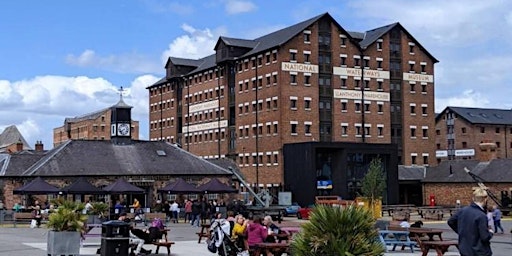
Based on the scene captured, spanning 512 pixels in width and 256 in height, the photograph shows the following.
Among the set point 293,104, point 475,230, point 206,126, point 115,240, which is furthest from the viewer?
point 206,126

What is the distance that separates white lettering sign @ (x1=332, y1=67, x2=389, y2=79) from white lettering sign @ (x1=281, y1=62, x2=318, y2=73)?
2.54 metres

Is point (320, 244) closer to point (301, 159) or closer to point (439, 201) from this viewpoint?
point (301, 159)

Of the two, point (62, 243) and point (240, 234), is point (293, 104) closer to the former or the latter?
point (240, 234)

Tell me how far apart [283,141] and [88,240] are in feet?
143

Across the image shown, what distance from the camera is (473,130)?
101188mm

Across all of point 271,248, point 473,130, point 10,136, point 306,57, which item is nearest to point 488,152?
point 306,57

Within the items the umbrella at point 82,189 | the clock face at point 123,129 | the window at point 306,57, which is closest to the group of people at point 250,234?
the umbrella at point 82,189

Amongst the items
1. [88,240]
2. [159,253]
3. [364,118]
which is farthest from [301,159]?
[159,253]

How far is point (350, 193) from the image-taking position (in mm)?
66312

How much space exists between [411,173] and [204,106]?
24.5 metres

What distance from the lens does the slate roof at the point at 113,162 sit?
50.9 meters

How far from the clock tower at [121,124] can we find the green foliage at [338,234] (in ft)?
152

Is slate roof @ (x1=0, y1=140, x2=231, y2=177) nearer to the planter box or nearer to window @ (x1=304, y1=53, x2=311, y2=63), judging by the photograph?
window @ (x1=304, y1=53, x2=311, y2=63)

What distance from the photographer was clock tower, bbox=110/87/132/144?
55.9 m
